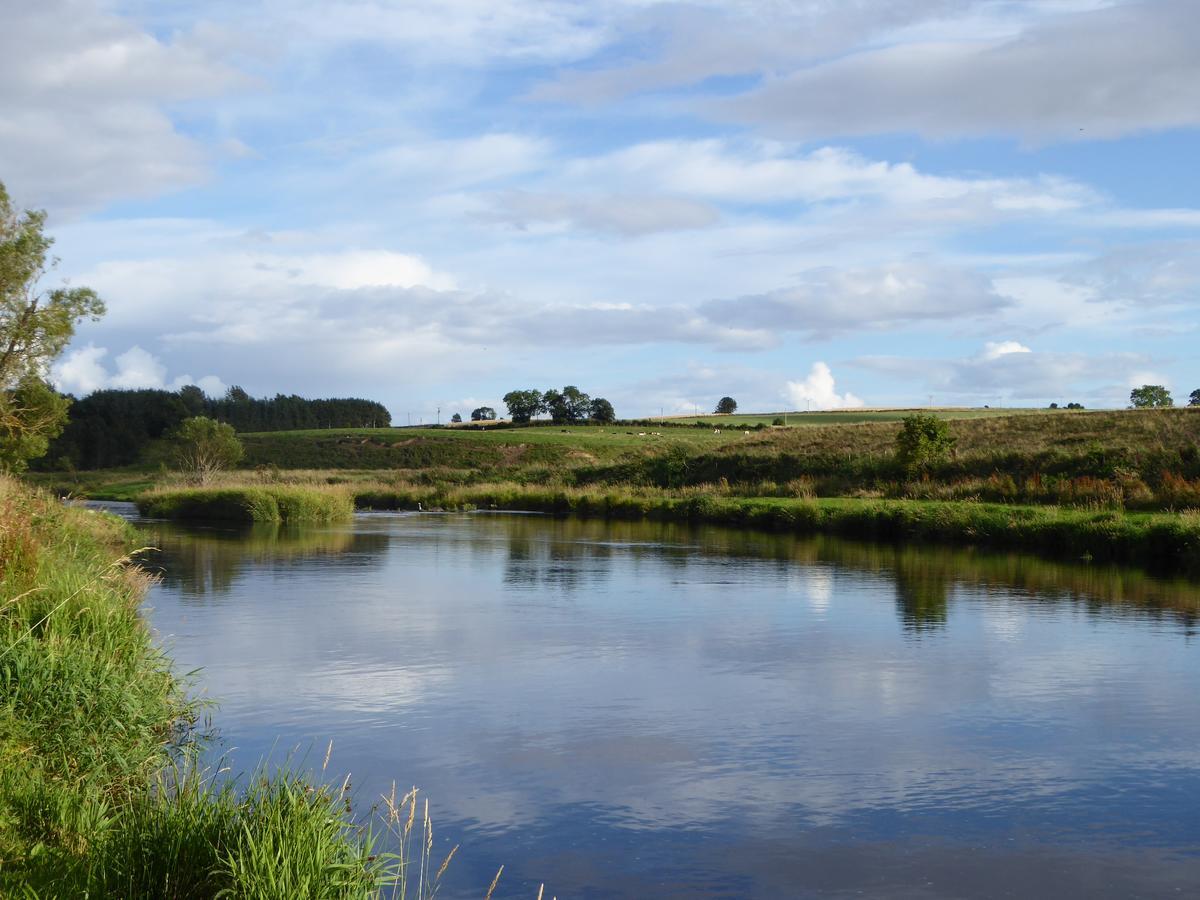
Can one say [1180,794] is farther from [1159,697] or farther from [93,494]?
[93,494]

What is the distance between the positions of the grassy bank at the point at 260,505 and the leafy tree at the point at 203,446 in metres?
21.1

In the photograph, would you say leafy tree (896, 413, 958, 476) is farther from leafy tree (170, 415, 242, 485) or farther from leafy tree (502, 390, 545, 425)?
leafy tree (502, 390, 545, 425)

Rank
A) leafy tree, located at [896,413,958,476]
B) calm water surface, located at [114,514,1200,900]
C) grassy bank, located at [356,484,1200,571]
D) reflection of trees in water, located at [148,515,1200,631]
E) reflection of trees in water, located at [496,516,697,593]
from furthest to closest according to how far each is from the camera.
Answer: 1. leafy tree, located at [896,413,958,476]
2. grassy bank, located at [356,484,1200,571]
3. reflection of trees in water, located at [496,516,697,593]
4. reflection of trees in water, located at [148,515,1200,631]
5. calm water surface, located at [114,514,1200,900]

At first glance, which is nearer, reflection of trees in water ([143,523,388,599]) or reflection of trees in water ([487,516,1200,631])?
reflection of trees in water ([487,516,1200,631])

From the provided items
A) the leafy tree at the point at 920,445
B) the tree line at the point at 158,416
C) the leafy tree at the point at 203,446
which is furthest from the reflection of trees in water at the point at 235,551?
the tree line at the point at 158,416

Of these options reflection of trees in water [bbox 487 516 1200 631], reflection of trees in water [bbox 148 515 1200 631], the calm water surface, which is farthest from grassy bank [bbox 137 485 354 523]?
the calm water surface

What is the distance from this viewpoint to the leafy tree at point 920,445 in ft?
146

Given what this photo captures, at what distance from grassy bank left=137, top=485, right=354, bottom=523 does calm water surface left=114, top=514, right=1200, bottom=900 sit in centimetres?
2299

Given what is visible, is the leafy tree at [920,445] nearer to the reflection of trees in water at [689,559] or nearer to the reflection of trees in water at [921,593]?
the reflection of trees in water at [689,559]

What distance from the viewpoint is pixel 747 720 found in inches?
460

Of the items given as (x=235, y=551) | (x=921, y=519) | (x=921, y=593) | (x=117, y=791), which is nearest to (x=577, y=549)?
(x=235, y=551)

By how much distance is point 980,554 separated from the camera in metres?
29.1

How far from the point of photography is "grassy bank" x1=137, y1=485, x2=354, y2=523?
4638cm

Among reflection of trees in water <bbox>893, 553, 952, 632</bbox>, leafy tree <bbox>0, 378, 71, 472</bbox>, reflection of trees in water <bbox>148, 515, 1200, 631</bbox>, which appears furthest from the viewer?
leafy tree <bbox>0, 378, 71, 472</bbox>
